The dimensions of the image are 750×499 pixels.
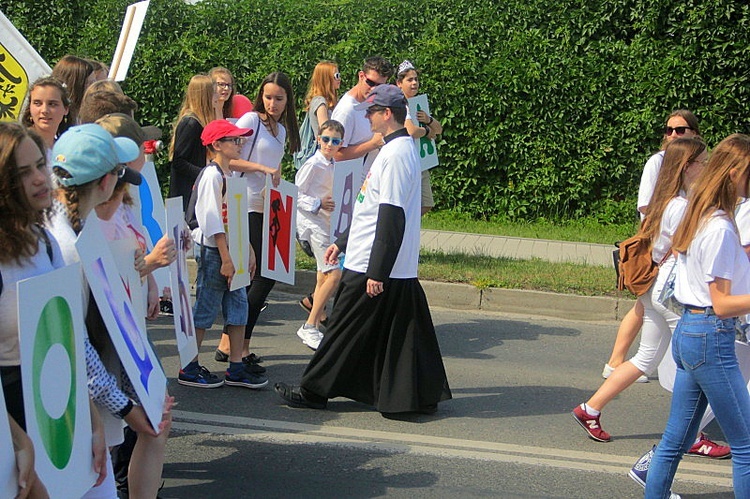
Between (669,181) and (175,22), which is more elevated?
(175,22)

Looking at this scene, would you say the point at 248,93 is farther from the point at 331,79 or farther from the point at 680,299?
the point at 680,299

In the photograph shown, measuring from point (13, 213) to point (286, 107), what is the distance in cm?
468

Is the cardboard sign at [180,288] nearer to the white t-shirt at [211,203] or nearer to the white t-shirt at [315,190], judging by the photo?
the white t-shirt at [211,203]

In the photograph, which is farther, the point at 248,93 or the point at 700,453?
the point at 248,93

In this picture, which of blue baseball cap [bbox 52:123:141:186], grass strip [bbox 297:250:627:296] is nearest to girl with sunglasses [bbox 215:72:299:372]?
grass strip [bbox 297:250:627:296]

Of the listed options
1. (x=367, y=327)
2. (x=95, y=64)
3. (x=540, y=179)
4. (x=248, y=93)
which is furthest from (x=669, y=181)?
(x=248, y=93)

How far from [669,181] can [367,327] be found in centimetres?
192

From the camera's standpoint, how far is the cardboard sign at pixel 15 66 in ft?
23.6

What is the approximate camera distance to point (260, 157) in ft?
23.7

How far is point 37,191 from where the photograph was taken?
2969mm

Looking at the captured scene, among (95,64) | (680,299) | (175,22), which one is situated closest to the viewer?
(680,299)

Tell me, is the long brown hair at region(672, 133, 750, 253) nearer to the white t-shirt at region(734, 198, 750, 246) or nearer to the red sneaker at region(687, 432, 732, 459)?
the white t-shirt at region(734, 198, 750, 246)

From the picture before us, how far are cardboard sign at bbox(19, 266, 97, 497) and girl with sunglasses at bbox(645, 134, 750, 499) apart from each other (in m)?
2.53

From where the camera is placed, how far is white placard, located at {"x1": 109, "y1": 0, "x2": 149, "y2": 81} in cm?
868
